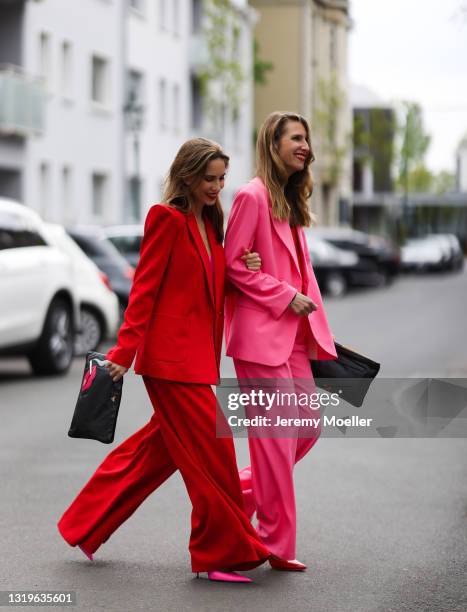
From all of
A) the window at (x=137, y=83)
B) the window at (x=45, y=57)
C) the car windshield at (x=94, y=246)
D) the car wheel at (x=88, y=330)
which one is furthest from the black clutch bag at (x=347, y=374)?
the window at (x=137, y=83)

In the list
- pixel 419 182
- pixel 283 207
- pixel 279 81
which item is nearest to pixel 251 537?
pixel 283 207

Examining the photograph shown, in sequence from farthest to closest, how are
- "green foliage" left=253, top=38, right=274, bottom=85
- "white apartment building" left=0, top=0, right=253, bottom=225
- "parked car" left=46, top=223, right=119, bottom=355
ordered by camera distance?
"green foliage" left=253, top=38, right=274, bottom=85 < "white apartment building" left=0, top=0, right=253, bottom=225 < "parked car" left=46, top=223, right=119, bottom=355

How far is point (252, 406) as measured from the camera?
5781mm

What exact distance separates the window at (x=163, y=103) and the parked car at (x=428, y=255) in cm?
1387

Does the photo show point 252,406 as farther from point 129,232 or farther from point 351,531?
point 129,232

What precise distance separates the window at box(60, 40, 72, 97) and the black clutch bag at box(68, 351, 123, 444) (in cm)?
3093

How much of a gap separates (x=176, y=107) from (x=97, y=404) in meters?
40.9

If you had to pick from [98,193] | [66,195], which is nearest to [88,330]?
[66,195]

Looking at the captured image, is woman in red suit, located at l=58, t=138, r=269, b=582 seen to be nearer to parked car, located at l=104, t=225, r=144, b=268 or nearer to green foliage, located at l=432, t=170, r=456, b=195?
parked car, located at l=104, t=225, r=144, b=268

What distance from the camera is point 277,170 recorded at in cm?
591

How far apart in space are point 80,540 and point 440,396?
2553mm

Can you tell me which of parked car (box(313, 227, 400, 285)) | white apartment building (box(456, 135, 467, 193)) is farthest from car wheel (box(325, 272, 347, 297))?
white apartment building (box(456, 135, 467, 193))

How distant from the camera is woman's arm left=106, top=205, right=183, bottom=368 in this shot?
18.2 ft

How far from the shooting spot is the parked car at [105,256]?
18.7m
